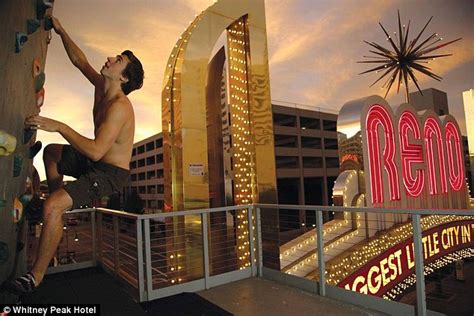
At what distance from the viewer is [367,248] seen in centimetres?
707

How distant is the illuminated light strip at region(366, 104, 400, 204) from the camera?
7152 millimetres

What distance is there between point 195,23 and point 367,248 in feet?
19.7

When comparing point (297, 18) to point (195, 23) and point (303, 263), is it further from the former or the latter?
point (303, 263)

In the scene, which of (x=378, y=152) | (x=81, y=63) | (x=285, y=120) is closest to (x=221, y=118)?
(x=378, y=152)

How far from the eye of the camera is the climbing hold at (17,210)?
1940 millimetres

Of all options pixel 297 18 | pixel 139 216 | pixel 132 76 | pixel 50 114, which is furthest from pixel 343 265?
pixel 50 114

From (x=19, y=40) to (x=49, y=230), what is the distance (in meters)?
1.21

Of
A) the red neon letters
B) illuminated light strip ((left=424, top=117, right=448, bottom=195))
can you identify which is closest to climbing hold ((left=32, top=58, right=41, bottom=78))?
the red neon letters

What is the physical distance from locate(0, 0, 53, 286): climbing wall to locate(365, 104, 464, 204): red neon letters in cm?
666

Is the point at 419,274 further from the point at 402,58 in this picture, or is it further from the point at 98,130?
the point at 402,58

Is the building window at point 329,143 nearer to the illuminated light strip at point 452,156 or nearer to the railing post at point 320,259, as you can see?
the illuminated light strip at point 452,156

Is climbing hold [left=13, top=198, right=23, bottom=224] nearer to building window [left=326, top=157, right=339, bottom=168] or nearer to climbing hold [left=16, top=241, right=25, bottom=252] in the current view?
climbing hold [left=16, top=241, right=25, bottom=252]

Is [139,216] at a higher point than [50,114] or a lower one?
lower

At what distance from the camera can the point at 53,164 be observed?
Answer: 230 centimetres
